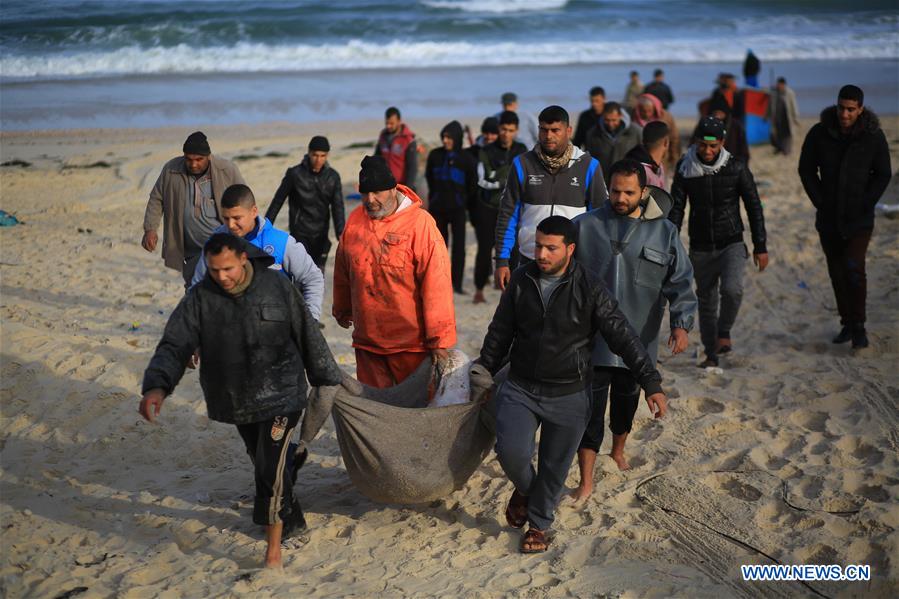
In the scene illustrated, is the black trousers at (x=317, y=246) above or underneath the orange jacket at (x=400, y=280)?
underneath

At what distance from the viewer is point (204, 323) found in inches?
179

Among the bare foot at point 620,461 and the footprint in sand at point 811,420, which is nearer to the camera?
the bare foot at point 620,461

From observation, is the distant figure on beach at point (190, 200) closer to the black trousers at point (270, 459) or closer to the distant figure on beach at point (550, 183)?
the distant figure on beach at point (550, 183)

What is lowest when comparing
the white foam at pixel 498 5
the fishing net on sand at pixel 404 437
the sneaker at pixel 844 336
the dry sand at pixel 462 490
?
the dry sand at pixel 462 490

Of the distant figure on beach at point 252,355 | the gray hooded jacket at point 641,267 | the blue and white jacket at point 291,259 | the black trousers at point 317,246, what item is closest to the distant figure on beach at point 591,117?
the black trousers at point 317,246

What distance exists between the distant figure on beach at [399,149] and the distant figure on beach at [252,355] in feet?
18.4

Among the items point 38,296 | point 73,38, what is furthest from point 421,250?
point 73,38

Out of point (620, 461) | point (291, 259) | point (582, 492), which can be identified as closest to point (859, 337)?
point (620, 461)

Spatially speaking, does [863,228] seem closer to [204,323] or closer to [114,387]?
[204,323]

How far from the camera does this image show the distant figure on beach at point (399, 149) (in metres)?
10.2

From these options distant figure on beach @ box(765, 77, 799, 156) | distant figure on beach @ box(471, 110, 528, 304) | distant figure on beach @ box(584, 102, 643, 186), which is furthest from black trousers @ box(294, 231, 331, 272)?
distant figure on beach @ box(765, 77, 799, 156)

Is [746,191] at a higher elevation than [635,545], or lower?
higher

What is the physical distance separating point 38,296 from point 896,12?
39.4 metres

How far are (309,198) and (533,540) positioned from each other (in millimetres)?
4381
